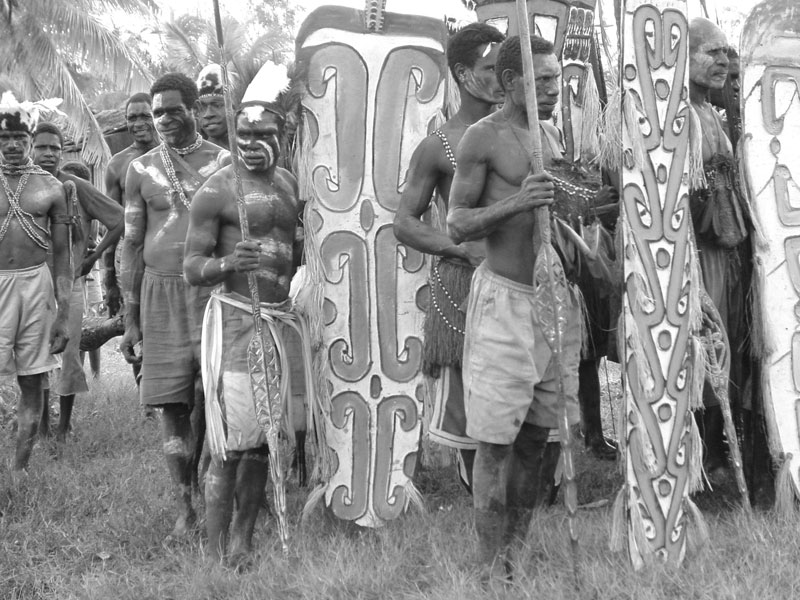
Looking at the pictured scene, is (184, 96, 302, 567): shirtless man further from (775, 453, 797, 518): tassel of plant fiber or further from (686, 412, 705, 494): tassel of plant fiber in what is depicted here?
(775, 453, 797, 518): tassel of plant fiber

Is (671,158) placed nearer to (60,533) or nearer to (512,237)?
(512,237)

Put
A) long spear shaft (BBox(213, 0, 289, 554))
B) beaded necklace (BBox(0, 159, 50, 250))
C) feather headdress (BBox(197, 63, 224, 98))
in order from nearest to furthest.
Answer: long spear shaft (BBox(213, 0, 289, 554)) < feather headdress (BBox(197, 63, 224, 98)) < beaded necklace (BBox(0, 159, 50, 250))

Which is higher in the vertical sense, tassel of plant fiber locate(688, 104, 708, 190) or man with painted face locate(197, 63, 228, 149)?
man with painted face locate(197, 63, 228, 149)

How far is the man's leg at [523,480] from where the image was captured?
369 centimetres

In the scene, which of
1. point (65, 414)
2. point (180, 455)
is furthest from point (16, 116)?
point (180, 455)

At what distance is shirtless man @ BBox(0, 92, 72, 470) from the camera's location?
5.61m

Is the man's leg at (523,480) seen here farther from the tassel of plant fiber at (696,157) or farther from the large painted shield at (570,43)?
the large painted shield at (570,43)

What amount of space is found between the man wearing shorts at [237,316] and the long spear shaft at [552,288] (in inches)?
44.9

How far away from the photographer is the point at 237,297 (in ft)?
13.5

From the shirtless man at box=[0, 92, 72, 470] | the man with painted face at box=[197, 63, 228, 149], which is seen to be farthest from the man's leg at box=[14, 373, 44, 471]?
the man with painted face at box=[197, 63, 228, 149]

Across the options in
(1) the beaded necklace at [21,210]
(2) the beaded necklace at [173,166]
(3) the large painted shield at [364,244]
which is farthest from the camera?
(1) the beaded necklace at [21,210]

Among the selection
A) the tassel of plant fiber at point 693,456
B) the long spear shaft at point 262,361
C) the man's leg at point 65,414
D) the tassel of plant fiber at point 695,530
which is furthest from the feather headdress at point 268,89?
the man's leg at point 65,414

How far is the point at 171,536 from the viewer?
14.6 feet

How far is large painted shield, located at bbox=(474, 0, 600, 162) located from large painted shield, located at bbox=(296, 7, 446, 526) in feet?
3.95
